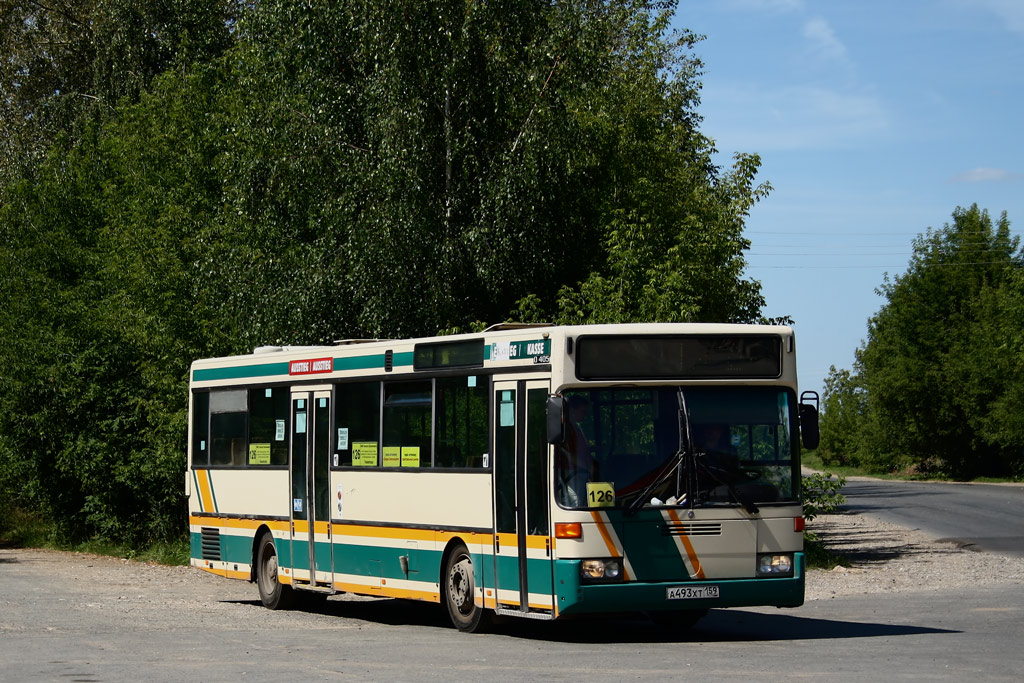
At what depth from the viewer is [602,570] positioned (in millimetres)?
12891

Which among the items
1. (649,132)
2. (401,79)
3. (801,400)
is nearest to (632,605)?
(801,400)

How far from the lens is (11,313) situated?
29.7 meters

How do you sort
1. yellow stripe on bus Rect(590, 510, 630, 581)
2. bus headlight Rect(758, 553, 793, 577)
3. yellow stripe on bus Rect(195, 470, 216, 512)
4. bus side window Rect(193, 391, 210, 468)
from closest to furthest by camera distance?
yellow stripe on bus Rect(590, 510, 630, 581), bus headlight Rect(758, 553, 793, 577), yellow stripe on bus Rect(195, 470, 216, 512), bus side window Rect(193, 391, 210, 468)

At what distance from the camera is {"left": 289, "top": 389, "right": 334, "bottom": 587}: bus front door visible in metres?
16.9

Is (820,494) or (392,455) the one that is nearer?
(392,455)

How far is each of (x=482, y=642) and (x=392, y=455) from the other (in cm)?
282

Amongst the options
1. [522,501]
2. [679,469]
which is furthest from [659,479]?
[522,501]

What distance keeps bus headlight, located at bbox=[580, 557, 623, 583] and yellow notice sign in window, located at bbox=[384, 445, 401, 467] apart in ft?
10.9

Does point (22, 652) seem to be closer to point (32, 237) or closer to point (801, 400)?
point (801, 400)

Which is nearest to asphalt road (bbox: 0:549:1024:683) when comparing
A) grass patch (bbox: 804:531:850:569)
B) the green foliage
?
the green foliage

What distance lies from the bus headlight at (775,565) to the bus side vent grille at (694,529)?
0.51 meters

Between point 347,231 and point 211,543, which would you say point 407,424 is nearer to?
point 211,543

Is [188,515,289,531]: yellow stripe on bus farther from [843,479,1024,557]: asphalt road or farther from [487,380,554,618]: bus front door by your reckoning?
[843,479,1024,557]: asphalt road

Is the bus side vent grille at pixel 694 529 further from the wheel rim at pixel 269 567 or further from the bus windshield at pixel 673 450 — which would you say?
the wheel rim at pixel 269 567
